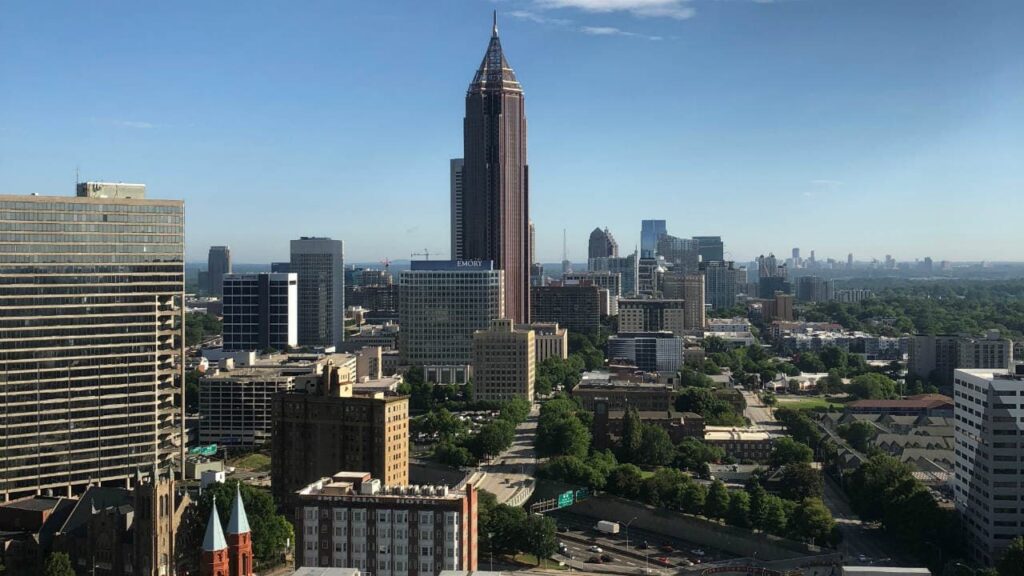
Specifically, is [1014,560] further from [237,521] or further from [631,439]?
[631,439]

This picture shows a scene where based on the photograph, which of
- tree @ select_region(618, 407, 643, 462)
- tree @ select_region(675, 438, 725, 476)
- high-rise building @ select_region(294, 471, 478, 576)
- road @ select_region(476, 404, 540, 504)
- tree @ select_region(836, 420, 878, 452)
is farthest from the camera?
tree @ select_region(836, 420, 878, 452)

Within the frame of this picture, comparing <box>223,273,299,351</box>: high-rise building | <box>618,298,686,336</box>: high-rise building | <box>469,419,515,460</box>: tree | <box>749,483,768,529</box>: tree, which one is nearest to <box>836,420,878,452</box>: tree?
<box>749,483,768,529</box>: tree

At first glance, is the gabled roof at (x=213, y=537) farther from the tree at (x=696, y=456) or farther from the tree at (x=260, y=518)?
the tree at (x=696, y=456)

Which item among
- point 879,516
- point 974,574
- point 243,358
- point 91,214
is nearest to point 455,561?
point 974,574

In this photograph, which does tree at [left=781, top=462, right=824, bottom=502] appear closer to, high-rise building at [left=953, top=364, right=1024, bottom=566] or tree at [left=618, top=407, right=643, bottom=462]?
high-rise building at [left=953, top=364, right=1024, bottom=566]

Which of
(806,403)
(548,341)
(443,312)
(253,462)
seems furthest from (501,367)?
(806,403)

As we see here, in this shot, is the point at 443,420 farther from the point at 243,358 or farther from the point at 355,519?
the point at 355,519
